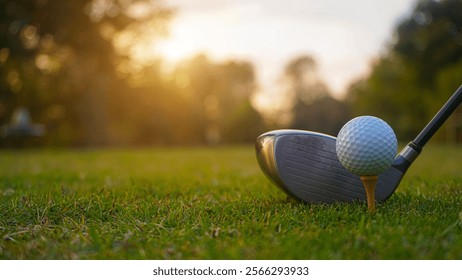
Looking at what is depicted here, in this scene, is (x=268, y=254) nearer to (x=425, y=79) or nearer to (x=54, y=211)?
(x=54, y=211)

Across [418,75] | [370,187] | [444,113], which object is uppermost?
[444,113]

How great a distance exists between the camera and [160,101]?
25984mm

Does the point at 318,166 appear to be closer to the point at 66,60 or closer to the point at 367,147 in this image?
the point at 367,147

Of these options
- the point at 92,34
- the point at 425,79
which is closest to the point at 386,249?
the point at 92,34

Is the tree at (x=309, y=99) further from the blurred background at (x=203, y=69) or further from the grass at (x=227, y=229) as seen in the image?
the grass at (x=227, y=229)

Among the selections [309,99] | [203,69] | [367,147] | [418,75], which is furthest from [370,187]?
[203,69]

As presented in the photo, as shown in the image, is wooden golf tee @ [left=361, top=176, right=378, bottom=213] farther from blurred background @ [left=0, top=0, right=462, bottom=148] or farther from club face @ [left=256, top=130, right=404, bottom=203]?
blurred background @ [left=0, top=0, right=462, bottom=148]

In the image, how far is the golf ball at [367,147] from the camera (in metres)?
2.08

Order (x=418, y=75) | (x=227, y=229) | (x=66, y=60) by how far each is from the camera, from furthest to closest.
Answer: (x=418, y=75) → (x=66, y=60) → (x=227, y=229)

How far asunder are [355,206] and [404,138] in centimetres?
2311

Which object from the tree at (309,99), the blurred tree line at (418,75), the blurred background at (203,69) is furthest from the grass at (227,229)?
the tree at (309,99)

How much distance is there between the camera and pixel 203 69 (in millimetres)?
33625

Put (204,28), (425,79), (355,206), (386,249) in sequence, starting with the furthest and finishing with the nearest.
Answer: (425,79), (204,28), (355,206), (386,249)

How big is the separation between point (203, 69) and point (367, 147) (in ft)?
106
